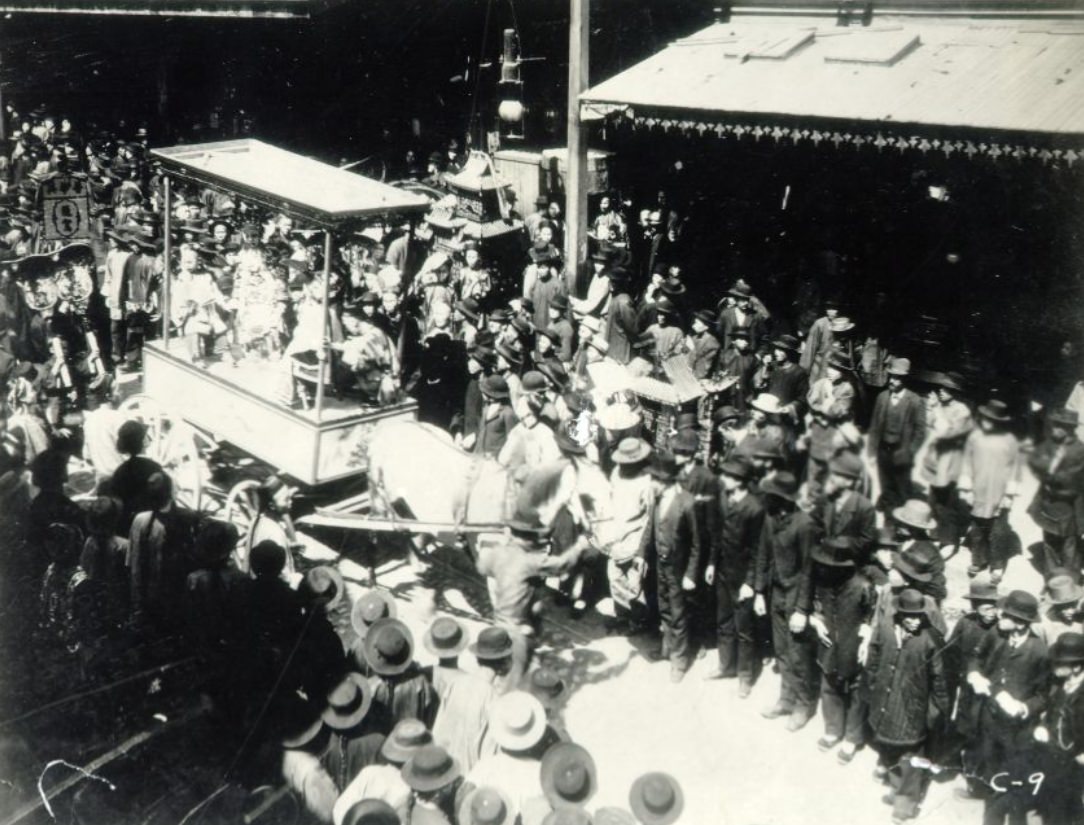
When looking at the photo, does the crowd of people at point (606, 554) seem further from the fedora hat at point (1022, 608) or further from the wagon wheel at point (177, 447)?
the wagon wheel at point (177, 447)

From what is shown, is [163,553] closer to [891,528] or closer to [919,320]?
[891,528]

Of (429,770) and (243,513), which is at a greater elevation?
(429,770)

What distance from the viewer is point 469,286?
41.8ft

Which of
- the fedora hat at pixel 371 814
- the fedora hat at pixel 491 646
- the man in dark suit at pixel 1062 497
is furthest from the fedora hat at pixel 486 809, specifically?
the man in dark suit at pixel 1062 497

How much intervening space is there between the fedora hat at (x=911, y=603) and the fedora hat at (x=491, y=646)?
7.80 ft

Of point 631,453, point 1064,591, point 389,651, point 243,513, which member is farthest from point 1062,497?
point 243,513

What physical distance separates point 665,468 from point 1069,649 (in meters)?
2.79

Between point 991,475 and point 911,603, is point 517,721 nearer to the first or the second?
point 911,603

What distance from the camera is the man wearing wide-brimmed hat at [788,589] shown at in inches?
244

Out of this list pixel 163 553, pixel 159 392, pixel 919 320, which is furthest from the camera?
pixel 919 320

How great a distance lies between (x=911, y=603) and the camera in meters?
5.35

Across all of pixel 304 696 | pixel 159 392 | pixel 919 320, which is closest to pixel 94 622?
pixel 304 696

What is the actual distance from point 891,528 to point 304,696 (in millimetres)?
4956

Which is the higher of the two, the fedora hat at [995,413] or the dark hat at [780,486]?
the fedora hat at [995,413]
